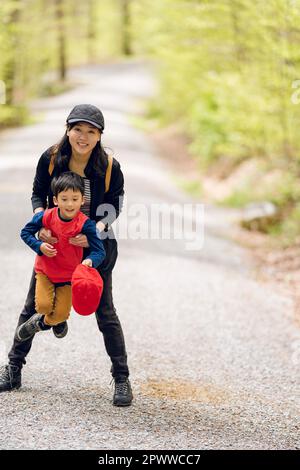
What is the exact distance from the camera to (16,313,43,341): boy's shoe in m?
4.53

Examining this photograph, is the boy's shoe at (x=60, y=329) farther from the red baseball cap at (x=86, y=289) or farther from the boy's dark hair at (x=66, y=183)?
the boy's dark hair at (x=66, y=183)

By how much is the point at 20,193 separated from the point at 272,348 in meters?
7.50

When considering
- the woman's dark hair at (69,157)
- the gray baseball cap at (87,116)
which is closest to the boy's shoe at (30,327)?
the woman's dark hair at (69,157)

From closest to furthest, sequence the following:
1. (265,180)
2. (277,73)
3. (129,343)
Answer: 1. (129,343)
2. (277,73)
3. (265,180)

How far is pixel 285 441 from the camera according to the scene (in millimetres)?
4543

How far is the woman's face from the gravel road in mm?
1696

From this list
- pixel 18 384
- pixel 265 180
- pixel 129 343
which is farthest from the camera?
pixel 265 180

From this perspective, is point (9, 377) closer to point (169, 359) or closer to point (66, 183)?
point (66, 183)

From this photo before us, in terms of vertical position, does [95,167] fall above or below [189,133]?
below

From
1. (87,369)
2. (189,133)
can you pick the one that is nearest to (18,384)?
(87,369)

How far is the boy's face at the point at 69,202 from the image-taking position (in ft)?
13.9

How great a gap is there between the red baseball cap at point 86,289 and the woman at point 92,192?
0.20 meters

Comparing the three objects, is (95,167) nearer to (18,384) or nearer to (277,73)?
(18,384)

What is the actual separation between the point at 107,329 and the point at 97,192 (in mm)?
911
